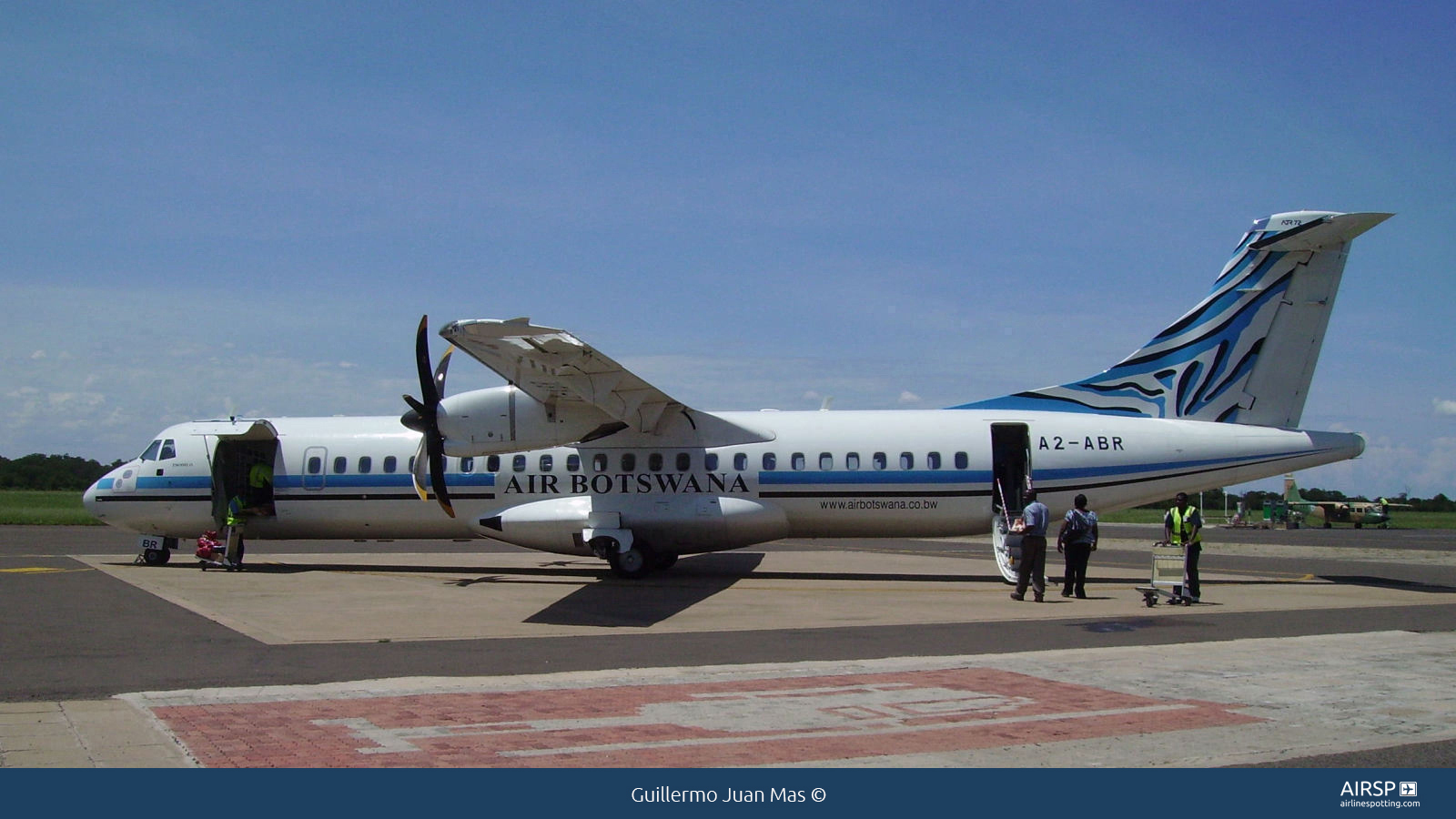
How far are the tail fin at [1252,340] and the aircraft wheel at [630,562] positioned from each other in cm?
826

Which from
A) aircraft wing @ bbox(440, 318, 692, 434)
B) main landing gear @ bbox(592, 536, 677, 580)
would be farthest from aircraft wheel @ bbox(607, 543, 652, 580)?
aircraft wing @ bbox(440, 318, 692, 434)

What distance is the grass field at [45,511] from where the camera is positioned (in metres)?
42.5

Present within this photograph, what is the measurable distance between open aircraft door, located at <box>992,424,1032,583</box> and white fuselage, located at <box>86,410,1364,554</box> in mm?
129

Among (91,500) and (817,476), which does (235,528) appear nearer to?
(91,500)

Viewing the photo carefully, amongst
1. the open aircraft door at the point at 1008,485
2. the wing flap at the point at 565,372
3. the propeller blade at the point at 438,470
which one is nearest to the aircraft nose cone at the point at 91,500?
the propeller blade at the point at 438,470

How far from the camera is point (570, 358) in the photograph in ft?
53.9

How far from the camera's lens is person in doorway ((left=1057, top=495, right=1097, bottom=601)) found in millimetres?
16562

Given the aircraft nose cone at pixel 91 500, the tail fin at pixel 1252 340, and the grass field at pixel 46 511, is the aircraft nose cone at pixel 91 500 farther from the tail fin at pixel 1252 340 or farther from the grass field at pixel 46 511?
the tail fin at pixel 1252 340

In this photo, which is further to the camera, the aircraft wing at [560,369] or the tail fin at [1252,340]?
the tail fin at [1252,340]

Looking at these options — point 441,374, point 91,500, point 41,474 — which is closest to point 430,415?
point 441,374

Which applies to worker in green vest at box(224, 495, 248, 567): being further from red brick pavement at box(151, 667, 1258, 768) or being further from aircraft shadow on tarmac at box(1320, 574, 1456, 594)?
aircraft shadow on tarmac at box(1320, 574, 1456, 594)
